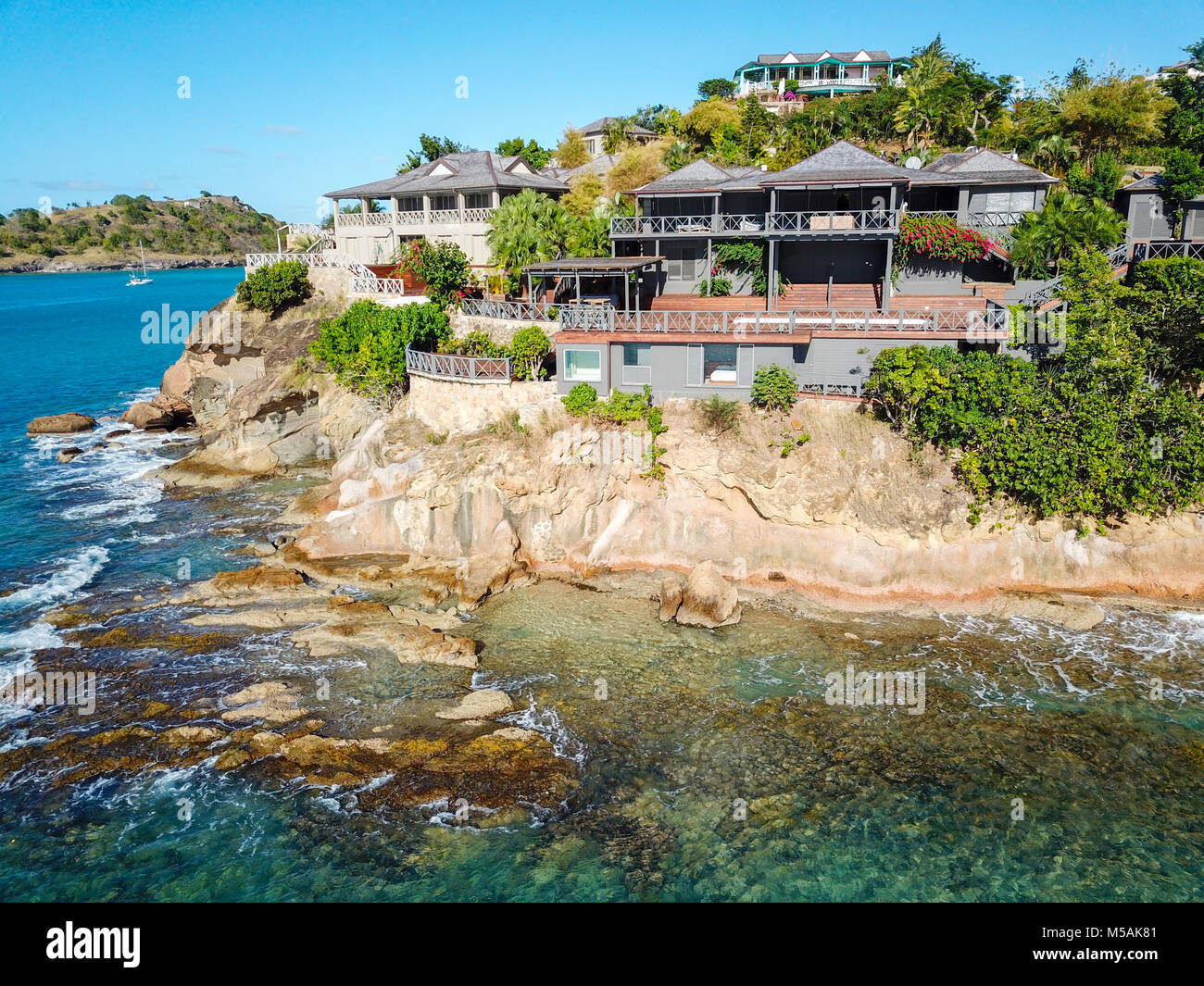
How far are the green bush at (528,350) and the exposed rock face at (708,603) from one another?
13074mm

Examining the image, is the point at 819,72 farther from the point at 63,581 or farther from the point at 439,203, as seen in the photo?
the point at 63,581

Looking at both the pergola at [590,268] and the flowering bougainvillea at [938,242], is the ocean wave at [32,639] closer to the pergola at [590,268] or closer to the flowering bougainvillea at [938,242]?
the pergola at [590,268]

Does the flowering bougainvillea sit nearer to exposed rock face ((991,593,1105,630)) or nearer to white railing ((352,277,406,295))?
exposed rock face ((991,593,1105,630))

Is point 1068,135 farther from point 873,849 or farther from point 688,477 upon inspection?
point 873,849

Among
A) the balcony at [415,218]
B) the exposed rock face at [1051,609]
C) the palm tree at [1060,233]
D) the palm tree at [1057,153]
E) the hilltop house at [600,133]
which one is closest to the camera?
the exposed rock face at [1051,609]

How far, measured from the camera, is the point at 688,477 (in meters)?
34.8

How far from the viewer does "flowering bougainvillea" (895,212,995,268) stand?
41688 mm

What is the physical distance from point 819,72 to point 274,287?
69.2m

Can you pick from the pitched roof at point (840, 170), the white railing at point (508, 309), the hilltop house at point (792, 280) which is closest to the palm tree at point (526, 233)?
the hilltop house at point (792, 280)

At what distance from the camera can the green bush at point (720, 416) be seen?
116ft

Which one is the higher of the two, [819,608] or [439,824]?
[819,608]

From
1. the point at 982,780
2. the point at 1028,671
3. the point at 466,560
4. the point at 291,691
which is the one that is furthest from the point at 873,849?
the point at 466,560
